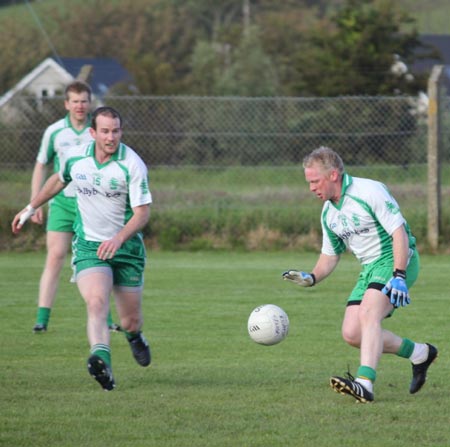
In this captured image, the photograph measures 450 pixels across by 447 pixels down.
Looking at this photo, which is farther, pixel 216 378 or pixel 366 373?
pixel 216 378

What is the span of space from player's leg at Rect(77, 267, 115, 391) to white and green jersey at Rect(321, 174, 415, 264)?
4.80 ft

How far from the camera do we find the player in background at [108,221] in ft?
23.8

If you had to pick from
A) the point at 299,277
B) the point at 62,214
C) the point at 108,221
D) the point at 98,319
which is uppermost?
the point at 108,221

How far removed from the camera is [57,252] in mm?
10016

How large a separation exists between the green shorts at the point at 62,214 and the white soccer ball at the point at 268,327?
116 inches

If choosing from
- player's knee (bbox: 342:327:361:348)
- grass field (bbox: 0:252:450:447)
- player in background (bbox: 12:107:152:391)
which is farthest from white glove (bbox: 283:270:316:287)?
player in background (bbox: 12:107:152:391)

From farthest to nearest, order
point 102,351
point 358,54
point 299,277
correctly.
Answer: point 358,54
point 299,277
point 102,351

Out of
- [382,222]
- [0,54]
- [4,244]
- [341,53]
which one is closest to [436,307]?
[382,222]

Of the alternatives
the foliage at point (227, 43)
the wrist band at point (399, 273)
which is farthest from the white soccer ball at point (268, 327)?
the foliage at point (227, 43)

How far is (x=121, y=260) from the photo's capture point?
298 inches

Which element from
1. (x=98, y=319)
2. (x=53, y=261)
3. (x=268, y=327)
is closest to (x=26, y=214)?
(x=98, y=319)

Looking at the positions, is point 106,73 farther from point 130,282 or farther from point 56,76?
point 130,282

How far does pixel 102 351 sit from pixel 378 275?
174cm

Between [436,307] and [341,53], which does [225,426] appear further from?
[341,53]
